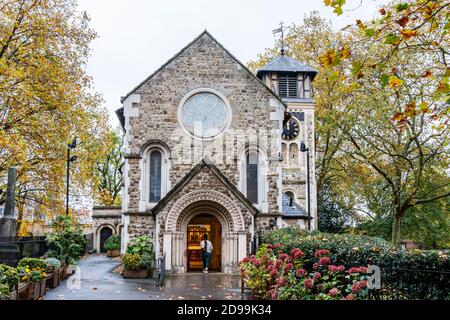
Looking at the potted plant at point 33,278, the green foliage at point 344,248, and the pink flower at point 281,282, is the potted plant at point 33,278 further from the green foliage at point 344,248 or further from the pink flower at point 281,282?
the green foliage at point 344,248

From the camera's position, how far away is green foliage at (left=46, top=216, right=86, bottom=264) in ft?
64.1

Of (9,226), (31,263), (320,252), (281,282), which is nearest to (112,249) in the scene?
(9,226)

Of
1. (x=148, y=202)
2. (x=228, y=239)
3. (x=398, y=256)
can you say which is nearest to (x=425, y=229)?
(x=228, y=239)

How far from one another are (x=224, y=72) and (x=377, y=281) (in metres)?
15.3

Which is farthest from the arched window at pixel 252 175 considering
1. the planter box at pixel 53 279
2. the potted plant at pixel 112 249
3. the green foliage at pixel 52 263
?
the potted plant at pixel 112 249

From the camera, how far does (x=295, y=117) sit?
36.8 metres

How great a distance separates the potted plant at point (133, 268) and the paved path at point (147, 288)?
14.7 inches

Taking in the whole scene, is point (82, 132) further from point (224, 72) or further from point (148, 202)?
point (224, 72)

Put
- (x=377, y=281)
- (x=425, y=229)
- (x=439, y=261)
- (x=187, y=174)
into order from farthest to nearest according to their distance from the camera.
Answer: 1. (x=425, y=229)
2. (x=187, y=174)
3. (x=377, y=281)
4. (x=439, y=261)

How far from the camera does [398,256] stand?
953 cm

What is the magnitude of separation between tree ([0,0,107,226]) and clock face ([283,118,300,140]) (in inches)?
675

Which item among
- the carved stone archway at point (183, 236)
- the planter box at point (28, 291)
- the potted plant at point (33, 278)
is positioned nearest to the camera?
the planter box at point (28, 291)

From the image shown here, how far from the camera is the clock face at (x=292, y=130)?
120ft

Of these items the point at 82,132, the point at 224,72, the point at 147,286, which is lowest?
the point at 147,286
